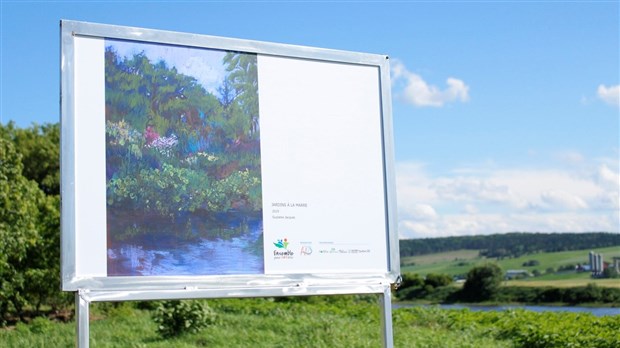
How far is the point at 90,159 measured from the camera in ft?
12.7

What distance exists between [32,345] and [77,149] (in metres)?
4.95

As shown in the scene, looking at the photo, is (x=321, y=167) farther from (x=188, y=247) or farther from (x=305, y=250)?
(x=188, y=247)

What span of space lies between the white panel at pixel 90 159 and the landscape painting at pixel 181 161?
0.04m

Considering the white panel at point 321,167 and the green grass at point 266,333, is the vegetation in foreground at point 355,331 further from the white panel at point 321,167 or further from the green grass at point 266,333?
the white panel at point 321,167

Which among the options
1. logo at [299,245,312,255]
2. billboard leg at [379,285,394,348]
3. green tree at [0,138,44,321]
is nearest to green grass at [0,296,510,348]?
green tree at [0,138,44,321]

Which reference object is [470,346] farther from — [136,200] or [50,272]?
[50,272]

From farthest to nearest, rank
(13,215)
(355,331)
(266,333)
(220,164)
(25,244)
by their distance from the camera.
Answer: (25,244)
(13,215)
(266,333)
(355,331)
(220,164)

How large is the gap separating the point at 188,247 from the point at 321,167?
95 centimetres

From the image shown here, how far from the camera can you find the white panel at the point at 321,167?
4.35 meters

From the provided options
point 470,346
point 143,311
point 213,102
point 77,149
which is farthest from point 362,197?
point 143,311

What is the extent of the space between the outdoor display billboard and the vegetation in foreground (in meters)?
3.13

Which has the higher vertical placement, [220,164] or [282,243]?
[220,164]

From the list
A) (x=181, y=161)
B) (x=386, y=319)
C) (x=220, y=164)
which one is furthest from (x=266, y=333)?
(x=181, y=161)

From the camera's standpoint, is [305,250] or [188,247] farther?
[305,250]
